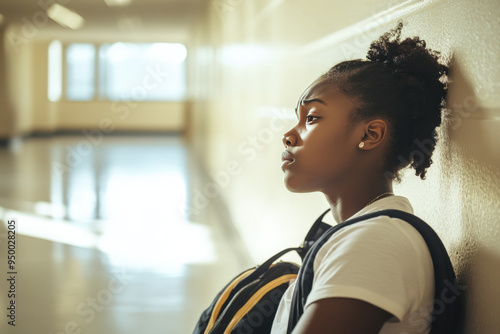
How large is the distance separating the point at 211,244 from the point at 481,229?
3966 mm

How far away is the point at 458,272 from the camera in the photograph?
1.24m

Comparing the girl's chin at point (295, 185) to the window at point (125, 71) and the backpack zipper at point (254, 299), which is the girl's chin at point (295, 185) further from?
the window at point (125, 71)

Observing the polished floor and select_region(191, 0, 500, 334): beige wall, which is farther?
the polished floor

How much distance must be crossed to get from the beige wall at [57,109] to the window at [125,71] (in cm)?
34

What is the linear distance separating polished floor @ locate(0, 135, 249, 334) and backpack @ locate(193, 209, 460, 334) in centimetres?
171

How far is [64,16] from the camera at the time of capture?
1397 centimetres

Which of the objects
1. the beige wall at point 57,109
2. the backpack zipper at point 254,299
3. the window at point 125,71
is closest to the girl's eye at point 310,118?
the backpack zipper at point 254,299

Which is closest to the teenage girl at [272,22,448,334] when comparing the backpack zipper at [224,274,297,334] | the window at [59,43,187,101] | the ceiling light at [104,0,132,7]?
the backpack zipper at [224,274,297,334]

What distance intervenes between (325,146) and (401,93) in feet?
0.63

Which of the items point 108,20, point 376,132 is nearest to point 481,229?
point 376,132

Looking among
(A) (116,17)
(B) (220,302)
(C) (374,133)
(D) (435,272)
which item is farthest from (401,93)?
(A) (116,17)

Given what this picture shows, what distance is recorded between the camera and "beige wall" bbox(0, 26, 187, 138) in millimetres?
16995

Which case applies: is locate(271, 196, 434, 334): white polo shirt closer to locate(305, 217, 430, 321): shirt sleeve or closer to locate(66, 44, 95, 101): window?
locate(305, 217, 430, 321): shirt sleeve

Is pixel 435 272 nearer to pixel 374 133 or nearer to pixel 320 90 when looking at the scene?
pixel 374 133
